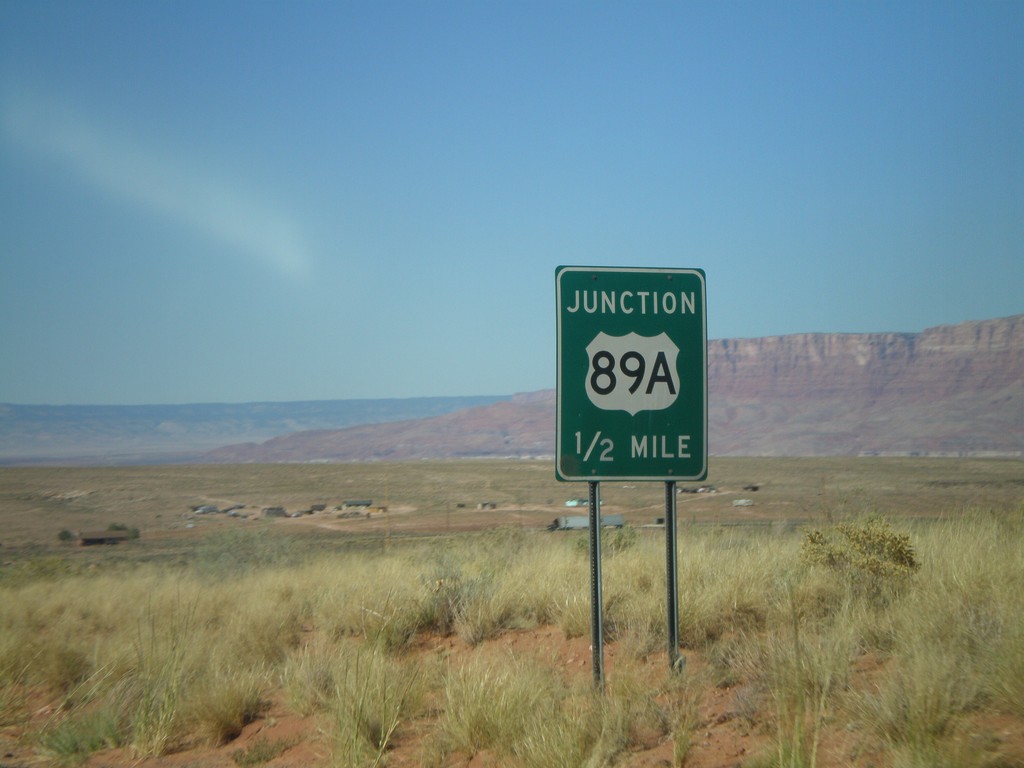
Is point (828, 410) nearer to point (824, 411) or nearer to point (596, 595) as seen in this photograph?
point (824, 411)

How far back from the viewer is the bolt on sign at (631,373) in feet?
20.8

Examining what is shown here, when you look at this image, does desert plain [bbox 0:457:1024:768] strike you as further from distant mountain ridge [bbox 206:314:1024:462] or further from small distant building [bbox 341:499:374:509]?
distant mountain ridge [bbox 206:314:1024:462]

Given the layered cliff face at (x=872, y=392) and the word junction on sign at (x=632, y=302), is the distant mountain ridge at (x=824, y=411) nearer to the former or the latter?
the layered cliff face at (x=872, y=392)

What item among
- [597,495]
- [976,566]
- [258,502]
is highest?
[597,495]

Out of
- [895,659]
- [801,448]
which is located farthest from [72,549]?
[801,448]

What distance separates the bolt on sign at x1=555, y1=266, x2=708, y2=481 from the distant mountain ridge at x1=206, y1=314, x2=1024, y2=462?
9922cm

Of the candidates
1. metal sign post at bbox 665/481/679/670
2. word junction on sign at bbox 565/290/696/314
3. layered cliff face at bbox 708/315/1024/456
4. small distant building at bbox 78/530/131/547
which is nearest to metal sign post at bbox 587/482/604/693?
metal sign post at bbox 665/481/679/670

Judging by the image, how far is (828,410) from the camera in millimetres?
131000

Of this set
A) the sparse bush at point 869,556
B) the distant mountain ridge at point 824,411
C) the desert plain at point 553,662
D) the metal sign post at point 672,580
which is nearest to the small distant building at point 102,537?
the desert plain at point 553,662

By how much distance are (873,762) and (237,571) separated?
14623 millimetres

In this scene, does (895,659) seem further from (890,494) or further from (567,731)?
(890,494)

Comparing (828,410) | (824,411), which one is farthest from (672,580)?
(828,410)

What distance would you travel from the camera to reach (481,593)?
8.89m

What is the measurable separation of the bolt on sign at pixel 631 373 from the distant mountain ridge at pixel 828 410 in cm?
9922
